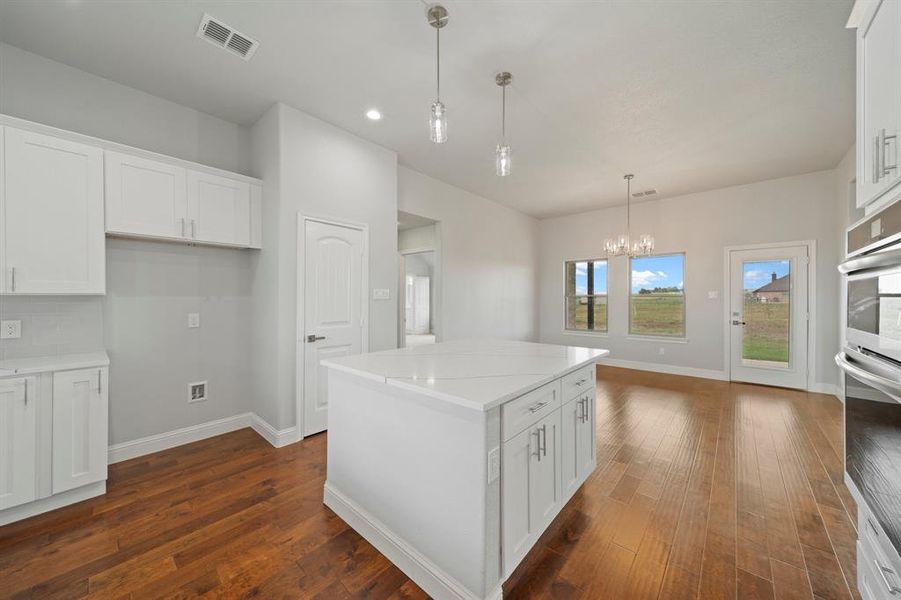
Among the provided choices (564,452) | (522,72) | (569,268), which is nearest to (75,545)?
(564,452)

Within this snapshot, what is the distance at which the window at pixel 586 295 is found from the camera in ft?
22.0

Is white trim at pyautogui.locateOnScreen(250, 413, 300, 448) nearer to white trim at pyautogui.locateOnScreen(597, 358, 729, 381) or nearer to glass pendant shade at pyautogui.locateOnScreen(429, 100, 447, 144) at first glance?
glass pendant shade at pyautogui.locateOnScreen(429, 100, 447, 144)

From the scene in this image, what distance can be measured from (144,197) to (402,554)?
305 cm

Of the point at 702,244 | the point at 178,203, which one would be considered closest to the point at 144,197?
the point at 178,203

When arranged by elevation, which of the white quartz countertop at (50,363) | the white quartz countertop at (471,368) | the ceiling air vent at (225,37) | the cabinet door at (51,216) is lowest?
the white quartz countertop at (50,363)

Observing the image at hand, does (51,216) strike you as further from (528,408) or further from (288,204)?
(528,408)

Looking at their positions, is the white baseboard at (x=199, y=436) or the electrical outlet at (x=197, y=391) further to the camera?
the electrical outlet at (x=197, y=391)

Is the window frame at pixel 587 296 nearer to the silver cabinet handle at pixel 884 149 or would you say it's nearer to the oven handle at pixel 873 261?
the oven handle at pixel 873 261

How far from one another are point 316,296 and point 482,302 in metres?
3.24

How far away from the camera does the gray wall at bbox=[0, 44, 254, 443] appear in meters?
2.38

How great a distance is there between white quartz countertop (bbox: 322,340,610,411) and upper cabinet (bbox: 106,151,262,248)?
6.15ft

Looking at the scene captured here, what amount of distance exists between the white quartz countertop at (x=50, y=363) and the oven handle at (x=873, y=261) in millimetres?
3758

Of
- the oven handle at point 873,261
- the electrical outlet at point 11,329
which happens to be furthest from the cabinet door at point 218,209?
the oven handle at point 873,261

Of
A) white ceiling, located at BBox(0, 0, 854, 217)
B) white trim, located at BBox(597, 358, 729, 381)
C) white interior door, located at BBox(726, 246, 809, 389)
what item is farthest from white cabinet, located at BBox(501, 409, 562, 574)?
white interior door, located at BBox(726, 246, 809, 389)
